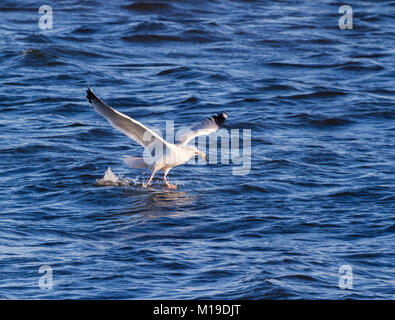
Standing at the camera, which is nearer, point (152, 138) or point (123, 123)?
point (123, 123)

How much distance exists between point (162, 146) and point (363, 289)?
4.01 m

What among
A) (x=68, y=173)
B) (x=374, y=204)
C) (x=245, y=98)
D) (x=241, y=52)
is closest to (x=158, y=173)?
(x=68, y=173)

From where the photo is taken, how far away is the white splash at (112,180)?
1186 centimetres

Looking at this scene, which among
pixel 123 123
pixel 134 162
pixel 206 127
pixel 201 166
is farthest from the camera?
pixel 201 166

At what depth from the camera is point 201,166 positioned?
509 inches

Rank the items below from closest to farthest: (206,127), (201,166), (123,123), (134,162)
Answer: (123,123)
(134,162)
(206,127)
(201,166)

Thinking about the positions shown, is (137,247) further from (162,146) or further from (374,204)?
(374,204)

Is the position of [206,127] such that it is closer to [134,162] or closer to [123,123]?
[134,162]

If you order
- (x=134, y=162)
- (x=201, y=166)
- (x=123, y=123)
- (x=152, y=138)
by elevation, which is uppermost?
(x=123, y=123)

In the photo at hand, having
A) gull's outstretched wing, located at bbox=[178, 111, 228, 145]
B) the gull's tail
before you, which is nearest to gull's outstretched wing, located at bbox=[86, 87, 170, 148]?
the gull's tail

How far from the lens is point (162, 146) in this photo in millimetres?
11344

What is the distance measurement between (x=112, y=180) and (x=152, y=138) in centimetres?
109

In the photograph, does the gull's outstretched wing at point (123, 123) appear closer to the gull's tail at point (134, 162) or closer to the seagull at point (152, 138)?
the seagull at point (152, 138)

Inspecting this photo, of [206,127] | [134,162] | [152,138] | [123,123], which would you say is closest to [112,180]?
[134,162]
